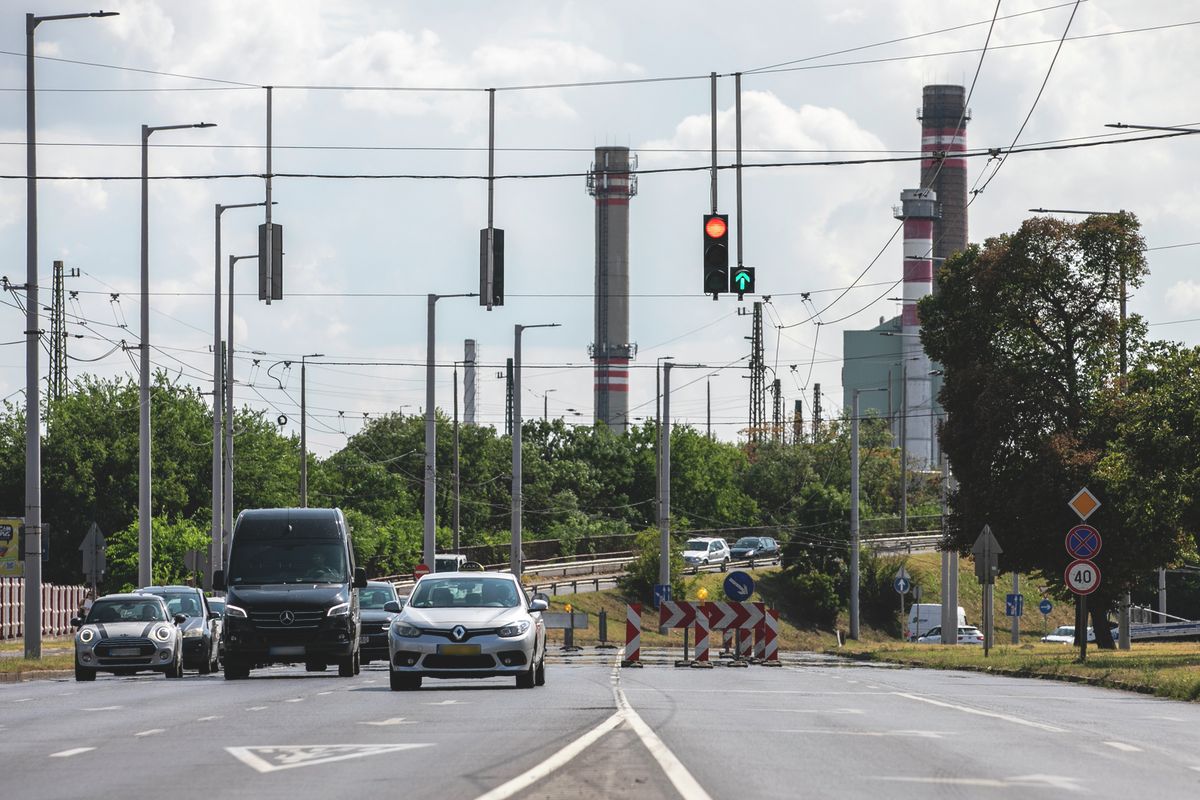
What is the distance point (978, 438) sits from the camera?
163ft

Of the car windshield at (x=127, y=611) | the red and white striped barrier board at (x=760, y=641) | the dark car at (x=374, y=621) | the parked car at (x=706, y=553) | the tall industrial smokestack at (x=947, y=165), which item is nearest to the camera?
the car windshield at (x=127, y=611)

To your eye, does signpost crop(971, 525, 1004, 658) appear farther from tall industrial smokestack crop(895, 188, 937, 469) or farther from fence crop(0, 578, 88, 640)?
tall industrial smokestack crop(895, 188, 937, 469)

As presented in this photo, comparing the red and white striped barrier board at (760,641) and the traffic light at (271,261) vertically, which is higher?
the traffic light at (271,261)

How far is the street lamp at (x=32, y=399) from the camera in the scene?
1410 inches

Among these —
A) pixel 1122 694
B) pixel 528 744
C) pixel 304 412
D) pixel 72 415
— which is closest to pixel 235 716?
pixel 528 744

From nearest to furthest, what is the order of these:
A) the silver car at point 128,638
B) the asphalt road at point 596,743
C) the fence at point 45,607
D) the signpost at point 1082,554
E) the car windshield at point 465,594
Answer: the asphalt road at point 596,743, the car windshield at point 465,594, the silver car at point 128,638, the signpost at point 1082,554, the fence at point 45,607

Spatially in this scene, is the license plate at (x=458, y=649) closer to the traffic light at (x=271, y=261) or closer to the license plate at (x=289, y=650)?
the license plate at (x=289, y=650)

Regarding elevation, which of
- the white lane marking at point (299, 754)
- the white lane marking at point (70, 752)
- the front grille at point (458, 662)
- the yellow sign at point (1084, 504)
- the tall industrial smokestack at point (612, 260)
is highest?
the tall industrial smokestack at point (612, 260)

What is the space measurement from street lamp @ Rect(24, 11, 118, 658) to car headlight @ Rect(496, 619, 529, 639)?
45.4 ft

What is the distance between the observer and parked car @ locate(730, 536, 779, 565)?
10016 cm

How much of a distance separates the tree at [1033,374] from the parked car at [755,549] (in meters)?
46.8

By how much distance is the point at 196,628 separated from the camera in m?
35.6

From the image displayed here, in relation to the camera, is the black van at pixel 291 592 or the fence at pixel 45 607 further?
the fence at pixel 45 607

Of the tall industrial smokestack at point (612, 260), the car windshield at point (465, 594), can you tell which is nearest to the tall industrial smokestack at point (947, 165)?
the tall industrial smokestack at point (612, 260)
